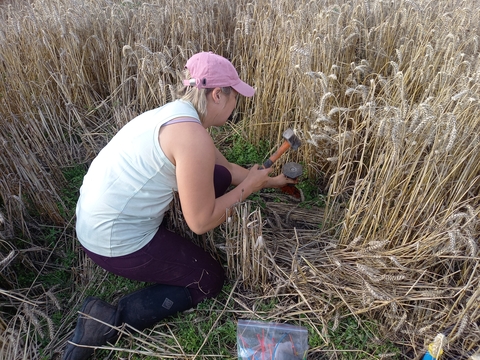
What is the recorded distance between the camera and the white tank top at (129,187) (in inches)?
54.2

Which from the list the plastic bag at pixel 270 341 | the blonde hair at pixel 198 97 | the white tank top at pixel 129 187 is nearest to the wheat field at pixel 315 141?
the plastic bag at pixel 270 341

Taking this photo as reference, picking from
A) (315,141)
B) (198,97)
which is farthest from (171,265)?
(315,141)

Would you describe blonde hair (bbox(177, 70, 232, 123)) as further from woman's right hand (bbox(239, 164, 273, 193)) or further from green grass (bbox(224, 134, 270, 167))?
green grass (bbox(224, 134, 270, 167))

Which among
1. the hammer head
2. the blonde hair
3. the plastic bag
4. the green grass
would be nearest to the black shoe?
the plastic bag

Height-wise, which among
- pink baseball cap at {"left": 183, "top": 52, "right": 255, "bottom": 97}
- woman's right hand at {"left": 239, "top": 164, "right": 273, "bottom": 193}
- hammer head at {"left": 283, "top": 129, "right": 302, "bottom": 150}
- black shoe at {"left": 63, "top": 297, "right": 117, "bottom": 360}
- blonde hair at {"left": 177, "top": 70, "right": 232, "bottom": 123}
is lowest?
black shoe at {"left": 63, "top": 297, "right": 117, "bottom": 360}

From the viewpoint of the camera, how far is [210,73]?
137 centimetres

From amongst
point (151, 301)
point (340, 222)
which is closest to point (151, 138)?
point (151, 301)

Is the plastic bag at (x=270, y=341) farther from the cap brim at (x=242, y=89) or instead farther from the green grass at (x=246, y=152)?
the green grass at (x=246, y=152)

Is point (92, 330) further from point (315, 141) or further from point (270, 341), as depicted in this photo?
point (315, 141)

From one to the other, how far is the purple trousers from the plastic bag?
227mm

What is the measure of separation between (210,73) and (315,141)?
2.23 feet

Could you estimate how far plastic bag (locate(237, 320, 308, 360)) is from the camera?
1449mm

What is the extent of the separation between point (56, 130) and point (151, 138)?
130 centimetres

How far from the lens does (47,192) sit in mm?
2006
